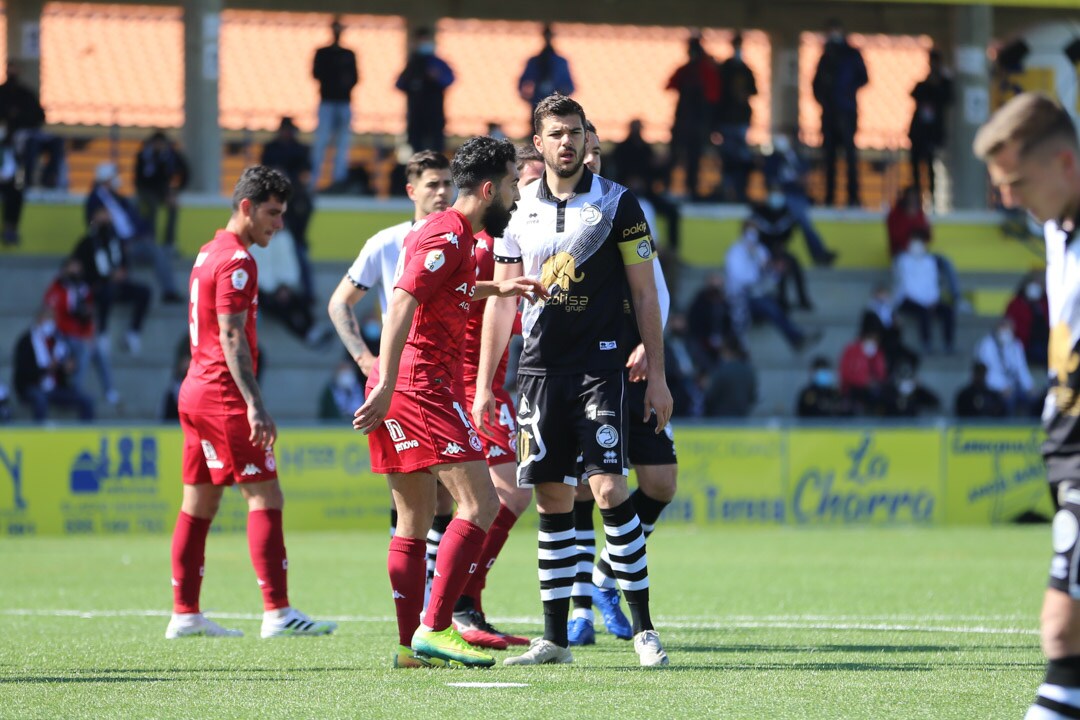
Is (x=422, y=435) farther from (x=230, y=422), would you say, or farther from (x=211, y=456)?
(x=211, y=456)

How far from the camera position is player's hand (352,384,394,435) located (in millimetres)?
6754

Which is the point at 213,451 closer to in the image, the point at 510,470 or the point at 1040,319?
the point at 510,470

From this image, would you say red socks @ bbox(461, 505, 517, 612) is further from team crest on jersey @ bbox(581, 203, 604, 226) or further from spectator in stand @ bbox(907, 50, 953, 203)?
spectator in stand @ bbox(907, 50, 953, 203)

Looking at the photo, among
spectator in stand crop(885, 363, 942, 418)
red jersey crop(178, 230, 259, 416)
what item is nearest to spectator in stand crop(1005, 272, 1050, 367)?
spectator in stand crop(885, 363, 942, 418)

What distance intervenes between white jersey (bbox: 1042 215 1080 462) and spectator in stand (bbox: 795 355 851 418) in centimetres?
1739

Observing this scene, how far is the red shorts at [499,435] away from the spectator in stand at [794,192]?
1723cm

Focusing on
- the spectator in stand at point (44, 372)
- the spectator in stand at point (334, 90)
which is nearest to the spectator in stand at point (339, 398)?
the spectator in stand at point (44, 372)

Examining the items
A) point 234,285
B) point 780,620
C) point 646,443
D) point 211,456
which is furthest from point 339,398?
point 646,443

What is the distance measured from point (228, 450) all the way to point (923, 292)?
18.6m

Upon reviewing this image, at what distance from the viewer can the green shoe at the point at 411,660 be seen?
7109mm

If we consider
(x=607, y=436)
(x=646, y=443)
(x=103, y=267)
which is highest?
(x=103, y=267)

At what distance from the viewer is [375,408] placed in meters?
6.77

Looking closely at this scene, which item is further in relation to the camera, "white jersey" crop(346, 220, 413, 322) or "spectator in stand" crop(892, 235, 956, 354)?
"spectator in stand" crop(892, 235, 956, 354)

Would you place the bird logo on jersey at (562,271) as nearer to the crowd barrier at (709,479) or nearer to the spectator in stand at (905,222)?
the crowd barrier at (709,479)
